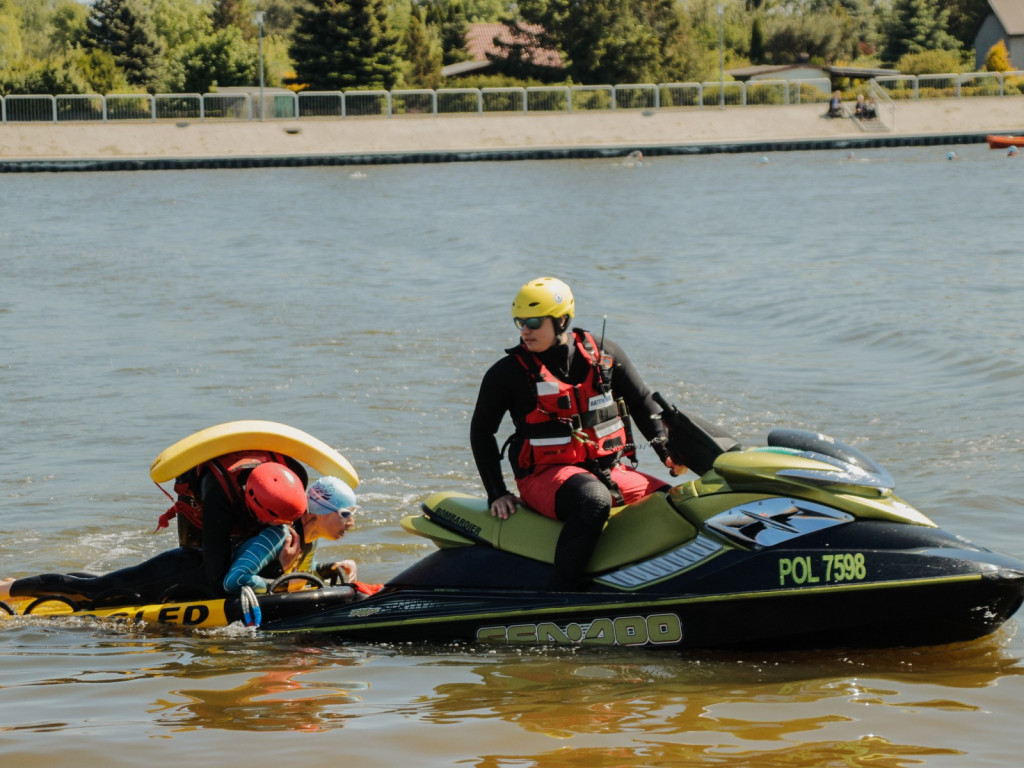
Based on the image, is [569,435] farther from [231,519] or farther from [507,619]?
[231,519]

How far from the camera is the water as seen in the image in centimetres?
461

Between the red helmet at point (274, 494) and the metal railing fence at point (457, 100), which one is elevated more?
the metal railing fence at point (457, 100)

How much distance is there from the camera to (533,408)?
17.5 ft

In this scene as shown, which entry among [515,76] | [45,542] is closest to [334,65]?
[515,76]

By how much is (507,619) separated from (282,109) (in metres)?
48.8

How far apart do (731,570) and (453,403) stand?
6525mm

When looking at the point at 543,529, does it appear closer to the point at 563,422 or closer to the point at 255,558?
the point at 563,422

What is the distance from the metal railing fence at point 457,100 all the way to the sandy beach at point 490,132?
34.3 inches

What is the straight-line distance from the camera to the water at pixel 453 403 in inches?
181

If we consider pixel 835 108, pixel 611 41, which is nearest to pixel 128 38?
pixel 611 41

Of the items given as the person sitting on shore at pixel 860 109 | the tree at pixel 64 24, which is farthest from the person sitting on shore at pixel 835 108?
the tree at pixel 64 24

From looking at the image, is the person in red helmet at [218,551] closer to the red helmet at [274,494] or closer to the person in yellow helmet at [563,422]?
the red helmet at [274,494]

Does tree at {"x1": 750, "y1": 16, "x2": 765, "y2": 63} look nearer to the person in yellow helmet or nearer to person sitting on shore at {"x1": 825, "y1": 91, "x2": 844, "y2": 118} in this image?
person sitting on shore at {"x1": 825, "y1": 91, "x2": 844, "y2": 118}

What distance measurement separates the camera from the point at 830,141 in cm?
5038
